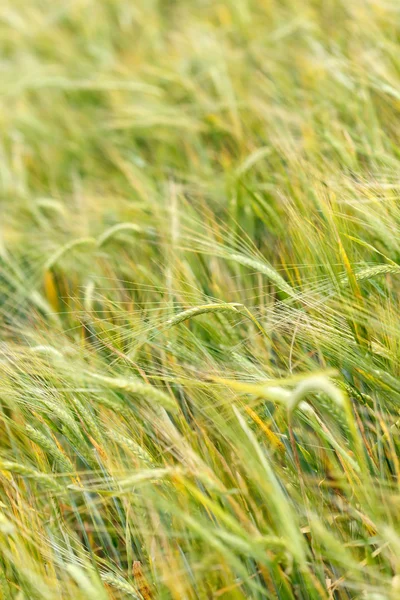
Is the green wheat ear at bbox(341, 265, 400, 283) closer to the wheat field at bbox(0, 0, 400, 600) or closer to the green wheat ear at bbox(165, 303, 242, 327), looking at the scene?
the wheat field at bbox(0, 0, 400, 600)

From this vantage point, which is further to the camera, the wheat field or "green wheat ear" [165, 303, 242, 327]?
"green wheat ear" [165, 303, 242, 327]

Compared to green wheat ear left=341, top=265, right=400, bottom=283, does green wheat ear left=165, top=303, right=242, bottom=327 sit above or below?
below

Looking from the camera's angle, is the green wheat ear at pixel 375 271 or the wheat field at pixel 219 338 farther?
the green wheat ear at pixel 375 271

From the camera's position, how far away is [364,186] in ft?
3.39

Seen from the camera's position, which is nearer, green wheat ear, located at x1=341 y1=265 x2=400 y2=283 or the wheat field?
the wheat field

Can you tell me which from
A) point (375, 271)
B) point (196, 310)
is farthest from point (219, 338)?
point (375, 271)

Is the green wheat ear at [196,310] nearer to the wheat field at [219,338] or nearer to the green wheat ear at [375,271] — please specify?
the wheat field at [219,338]

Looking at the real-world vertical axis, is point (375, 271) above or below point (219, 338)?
above

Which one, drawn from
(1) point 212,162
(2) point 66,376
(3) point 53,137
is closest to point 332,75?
(1) point 212,162

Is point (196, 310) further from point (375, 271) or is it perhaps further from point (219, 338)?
point (375, 271)

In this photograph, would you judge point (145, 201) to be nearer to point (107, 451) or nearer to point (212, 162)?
point (212, 162)

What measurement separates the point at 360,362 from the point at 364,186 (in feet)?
1.08

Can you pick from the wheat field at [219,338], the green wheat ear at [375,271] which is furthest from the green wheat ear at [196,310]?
the green wheat ear at [375,271]

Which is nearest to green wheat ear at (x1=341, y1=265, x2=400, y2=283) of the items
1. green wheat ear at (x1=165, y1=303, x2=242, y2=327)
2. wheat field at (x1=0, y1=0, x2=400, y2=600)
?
wheat field at (x1=0, y1=0, x2=400, y2=600)
